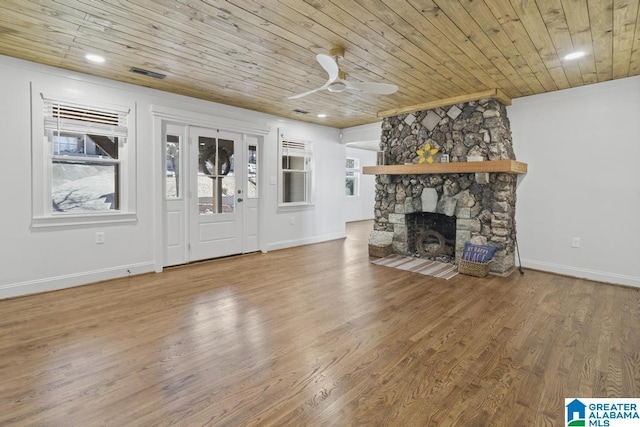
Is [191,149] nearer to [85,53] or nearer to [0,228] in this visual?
[85,53]

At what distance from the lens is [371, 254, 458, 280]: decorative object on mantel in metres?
4.33

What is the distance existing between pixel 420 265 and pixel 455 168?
151 centimetres

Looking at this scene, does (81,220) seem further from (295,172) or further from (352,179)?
(352,179)

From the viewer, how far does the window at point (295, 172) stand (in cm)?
605

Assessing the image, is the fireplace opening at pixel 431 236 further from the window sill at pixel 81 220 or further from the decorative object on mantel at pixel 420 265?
the window sill at pixel 81 220

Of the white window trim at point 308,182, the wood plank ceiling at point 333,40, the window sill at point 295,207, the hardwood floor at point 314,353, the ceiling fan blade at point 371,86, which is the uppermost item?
the wood plank ceiling at point 333,40

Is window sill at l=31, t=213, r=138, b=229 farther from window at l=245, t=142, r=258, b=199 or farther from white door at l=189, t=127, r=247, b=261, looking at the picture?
window at l=245, t=142, r=258, b=199

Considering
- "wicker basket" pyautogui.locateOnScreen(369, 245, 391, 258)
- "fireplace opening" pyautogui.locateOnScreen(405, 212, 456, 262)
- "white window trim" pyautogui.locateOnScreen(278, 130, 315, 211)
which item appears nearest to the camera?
"fireplace opening" pyautogui.locateOnScreen(405, 212, 456, 262)

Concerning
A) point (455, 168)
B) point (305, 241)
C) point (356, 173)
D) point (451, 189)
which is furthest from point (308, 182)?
point (356, 173)

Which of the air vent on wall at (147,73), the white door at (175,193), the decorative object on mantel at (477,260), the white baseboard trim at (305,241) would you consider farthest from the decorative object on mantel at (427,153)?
the air vent on wall at (147,73)

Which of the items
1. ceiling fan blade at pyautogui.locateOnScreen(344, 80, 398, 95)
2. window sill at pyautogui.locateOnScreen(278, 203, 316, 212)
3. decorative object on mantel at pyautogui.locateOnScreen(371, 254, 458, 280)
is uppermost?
ceiling fan blade at pyautogui.locateOnScreen(344, 80, 398, 95)

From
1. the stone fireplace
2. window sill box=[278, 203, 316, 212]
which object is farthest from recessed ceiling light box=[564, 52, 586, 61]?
window sill box=[278, 203, 316, 212]

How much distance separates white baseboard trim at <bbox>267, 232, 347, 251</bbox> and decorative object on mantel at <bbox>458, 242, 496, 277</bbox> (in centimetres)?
306

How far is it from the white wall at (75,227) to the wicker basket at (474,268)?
10.7 ft
